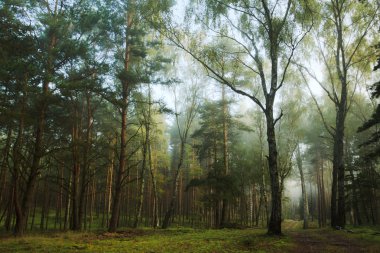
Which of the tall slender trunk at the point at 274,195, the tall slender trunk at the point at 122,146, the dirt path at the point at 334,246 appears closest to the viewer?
the dirt path at the point at 334,246

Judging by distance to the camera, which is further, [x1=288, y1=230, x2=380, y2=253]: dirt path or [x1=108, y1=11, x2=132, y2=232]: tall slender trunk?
[x1=108, y1=11, x2=132, y2=232]: tall slender trunk

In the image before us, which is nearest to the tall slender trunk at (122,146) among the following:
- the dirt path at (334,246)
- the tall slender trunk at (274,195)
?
the tall slender trunk at (274,195)

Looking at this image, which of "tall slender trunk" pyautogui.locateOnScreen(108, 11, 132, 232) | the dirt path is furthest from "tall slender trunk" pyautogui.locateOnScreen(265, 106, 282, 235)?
"tall slender trunk" pyautogui.locateOnScreen(108, 11, 132, 232)

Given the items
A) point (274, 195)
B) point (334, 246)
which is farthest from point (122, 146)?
point (334, 246)

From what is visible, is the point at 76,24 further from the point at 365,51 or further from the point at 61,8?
the point at 365,51

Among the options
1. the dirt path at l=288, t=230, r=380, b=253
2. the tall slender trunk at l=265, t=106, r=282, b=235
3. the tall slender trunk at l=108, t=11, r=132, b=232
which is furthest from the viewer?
the tall slender trunk at l=108, t=11, r=132, b=232

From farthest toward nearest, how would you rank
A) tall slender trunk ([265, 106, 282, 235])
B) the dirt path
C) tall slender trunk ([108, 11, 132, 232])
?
tall slender trunk ([108, 11, 132, 232]) → tall slender trunk ([265, 106, 282, 235]) → the dirt path

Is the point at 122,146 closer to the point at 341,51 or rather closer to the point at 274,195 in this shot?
the point at 274,195

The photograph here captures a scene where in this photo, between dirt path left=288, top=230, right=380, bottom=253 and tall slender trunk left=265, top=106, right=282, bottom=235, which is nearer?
dirt path left=288, top=230, right=380, bottom=253

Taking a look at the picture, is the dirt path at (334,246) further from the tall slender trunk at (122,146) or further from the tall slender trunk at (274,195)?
the tall slender trunk at (122,146)

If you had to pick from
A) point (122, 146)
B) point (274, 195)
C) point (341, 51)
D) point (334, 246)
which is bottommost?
point (334, 246)

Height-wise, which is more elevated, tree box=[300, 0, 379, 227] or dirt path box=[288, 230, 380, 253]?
tree box=[300, 0, 379, 227]

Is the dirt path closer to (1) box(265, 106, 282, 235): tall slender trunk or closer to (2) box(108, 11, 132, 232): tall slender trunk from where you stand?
(1) box(265, 106, 282, 235): tall slender trunk

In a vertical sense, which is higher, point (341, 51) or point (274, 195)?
point (341, 51)
